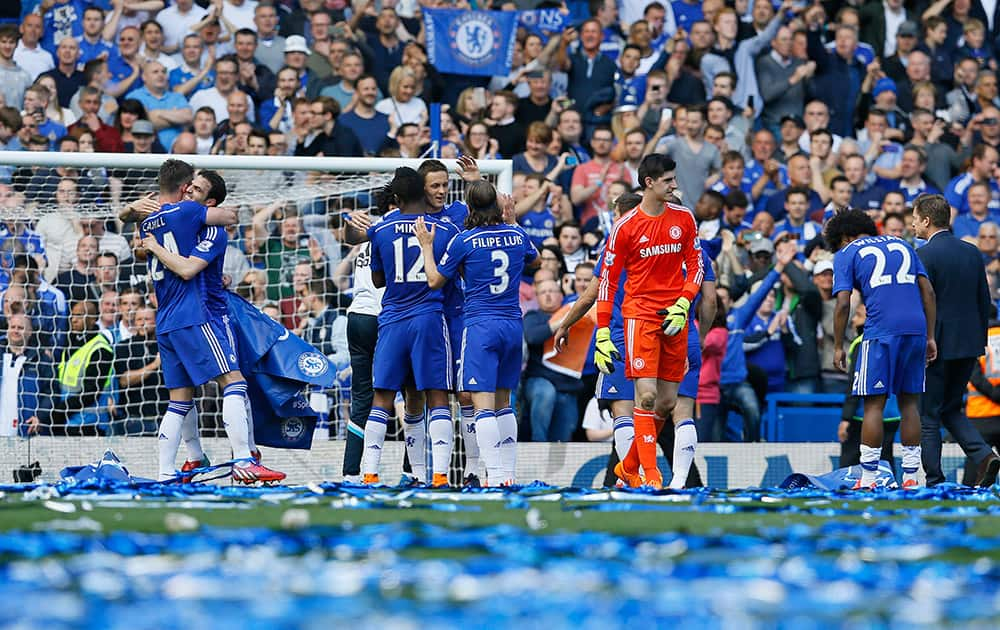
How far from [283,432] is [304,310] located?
7.41 feet

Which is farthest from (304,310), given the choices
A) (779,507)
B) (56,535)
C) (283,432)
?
(56,535)

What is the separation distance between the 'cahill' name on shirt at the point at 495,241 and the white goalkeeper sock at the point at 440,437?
1.22 meters

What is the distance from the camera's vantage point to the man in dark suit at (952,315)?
11.4 metres

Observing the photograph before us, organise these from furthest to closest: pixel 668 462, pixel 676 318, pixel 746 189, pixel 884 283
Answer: pixel 746 189, pixel 668 462, pixel 884 283, pixel 676 318

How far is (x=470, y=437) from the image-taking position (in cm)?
1116

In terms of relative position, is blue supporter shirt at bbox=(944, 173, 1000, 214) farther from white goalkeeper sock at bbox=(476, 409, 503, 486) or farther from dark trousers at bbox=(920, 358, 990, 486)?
white goalkeeper sock at bbox=(476, 409, 503, 486)

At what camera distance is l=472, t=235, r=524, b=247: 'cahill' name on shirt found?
34.0 feet

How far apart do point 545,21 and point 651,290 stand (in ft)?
29.2

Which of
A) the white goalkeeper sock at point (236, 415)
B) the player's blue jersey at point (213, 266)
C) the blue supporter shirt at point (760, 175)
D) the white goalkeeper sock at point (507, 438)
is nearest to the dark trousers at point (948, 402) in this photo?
the white goalkeeper sock at point (507, 438)

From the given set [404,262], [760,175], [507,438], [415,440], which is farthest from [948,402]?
[760,175]

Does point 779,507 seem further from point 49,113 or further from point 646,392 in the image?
point 49,113

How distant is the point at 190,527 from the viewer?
6.53m

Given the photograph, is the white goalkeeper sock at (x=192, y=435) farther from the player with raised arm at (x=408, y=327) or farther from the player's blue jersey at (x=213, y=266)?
the player with raised arm at (x=408, y=327)

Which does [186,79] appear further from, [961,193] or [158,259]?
[961,193]
